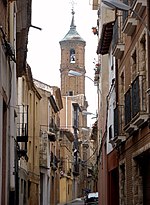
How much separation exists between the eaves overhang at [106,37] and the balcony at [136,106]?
6689 mm

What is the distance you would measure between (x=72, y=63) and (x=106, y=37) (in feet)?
263

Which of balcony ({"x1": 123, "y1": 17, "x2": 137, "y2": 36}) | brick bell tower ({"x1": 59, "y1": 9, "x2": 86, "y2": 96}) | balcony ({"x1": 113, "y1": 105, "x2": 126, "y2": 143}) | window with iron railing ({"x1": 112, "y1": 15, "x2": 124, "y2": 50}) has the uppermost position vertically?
brick bell tower ({"x1": 59, "y1": 9, "x2": 86, "y2": 96})

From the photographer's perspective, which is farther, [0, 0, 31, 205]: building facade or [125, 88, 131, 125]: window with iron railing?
[125, 88, 131, 125]: window with iron railing

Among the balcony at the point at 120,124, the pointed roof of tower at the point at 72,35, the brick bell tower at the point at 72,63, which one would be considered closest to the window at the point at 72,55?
the brick bell tower at the point at 72,63

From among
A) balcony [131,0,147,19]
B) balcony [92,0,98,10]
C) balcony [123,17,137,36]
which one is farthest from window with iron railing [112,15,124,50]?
balcony [92,0,98,10]

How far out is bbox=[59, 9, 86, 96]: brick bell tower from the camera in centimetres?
10700

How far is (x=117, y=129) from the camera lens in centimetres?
2214

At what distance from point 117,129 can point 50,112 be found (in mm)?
33763

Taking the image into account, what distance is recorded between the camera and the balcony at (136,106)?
630 inches

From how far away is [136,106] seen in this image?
1703 centimetres

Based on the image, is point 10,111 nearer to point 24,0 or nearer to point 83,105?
point 24,0

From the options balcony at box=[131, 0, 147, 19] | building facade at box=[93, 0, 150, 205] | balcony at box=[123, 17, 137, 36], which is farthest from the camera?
balcony at box=[123, 17, 137, 36]

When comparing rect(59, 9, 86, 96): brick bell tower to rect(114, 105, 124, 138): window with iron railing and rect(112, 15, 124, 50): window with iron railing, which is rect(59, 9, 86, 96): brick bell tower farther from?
rect(114, 105, 124, 138): window with iron railing

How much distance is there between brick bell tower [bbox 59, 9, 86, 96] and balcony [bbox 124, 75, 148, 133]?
88002 millimetres
